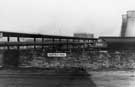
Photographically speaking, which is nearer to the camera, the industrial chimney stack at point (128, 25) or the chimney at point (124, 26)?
the industrial chimney stack at point (128, 25)

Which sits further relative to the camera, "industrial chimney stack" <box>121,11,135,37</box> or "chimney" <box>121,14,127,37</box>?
"chimney" <box>121,14,127,37</box>

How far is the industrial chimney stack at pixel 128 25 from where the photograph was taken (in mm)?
27931

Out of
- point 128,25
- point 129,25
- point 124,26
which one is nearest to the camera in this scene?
point 129,25

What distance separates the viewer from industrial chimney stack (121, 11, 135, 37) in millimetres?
27931

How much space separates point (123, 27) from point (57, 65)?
19.7 metres

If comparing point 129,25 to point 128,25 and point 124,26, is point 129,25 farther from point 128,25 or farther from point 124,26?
point 124,26

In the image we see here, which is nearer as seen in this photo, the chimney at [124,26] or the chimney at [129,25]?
the chimney at [129,25]

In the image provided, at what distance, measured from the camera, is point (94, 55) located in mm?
13203

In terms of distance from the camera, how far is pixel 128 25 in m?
28.9

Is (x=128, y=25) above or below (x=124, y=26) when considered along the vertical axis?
above

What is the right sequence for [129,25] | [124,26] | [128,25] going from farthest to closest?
[124,26] → [128,25] → [129,25]

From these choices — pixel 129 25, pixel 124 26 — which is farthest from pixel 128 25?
pixel 124 26

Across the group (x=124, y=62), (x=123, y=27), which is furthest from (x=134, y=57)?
(x=123, y=27)

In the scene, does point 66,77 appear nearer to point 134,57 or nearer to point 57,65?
point 57,65
